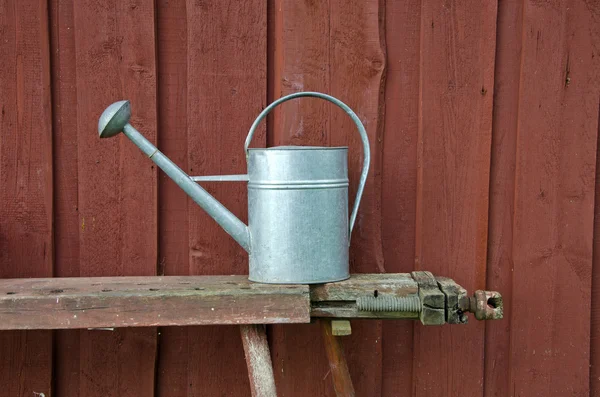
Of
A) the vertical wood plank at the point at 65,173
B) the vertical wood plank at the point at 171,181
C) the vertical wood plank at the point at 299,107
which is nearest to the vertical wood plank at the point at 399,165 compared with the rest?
the vertical wood plank at the point at 299,107

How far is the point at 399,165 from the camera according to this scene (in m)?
1.74

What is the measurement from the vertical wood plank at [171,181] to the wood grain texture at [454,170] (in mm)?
583

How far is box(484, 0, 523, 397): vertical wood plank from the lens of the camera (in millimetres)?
1740

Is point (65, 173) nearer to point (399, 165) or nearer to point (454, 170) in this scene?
point (399, 165)

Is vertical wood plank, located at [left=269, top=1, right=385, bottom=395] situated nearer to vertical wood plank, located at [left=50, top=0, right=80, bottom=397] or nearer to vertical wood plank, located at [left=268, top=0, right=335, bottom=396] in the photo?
vertical wood plank, located at [left=268, top=0, right=335, bottom=396]

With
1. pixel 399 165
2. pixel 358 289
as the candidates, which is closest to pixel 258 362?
pixel 358 289

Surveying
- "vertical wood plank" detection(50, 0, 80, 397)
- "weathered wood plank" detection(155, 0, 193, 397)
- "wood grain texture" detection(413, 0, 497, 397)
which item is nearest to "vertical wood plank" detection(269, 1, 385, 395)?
"wood grain texture" detection(413, 0, 497, 397)

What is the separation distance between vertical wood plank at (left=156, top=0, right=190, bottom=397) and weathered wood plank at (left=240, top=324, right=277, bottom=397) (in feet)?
1.12

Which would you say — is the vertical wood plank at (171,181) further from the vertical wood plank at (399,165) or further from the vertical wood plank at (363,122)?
the vertical wood plank at (399,165)

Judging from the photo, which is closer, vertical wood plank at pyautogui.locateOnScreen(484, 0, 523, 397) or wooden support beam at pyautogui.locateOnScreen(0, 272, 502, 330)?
wooden support beam at pyautogui.locateOnScreen(0, 272, 502, 330)

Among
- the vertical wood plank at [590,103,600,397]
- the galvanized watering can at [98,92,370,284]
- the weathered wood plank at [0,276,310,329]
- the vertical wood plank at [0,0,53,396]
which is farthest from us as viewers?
the vertical wood plank at [590,103,600,397]

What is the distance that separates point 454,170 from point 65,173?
37.8 inches

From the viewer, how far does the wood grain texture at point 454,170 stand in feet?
5.65

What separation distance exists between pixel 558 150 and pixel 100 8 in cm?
118
